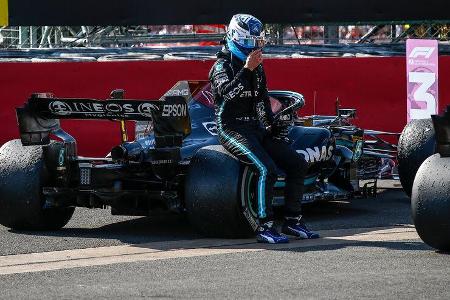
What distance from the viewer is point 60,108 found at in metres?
10.6

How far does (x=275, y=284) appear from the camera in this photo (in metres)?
8.02

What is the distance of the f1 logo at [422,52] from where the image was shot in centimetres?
1516

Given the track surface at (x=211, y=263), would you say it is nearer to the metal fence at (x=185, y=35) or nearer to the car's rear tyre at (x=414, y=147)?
the car's rear tyre at (x=414, y=147)

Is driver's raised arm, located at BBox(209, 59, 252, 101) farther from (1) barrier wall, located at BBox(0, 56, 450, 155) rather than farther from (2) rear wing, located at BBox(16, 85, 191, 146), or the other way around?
(1) barrier wall, located at BBox(0, 56, 450, 155)

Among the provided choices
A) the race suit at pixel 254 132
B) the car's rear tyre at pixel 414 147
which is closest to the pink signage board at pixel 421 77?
the car's rear tyre at pixel 414 147

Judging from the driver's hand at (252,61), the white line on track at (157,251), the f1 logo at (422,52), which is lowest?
the white line on track at (157,251)

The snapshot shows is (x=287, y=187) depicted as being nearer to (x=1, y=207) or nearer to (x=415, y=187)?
(x=415, y=187)

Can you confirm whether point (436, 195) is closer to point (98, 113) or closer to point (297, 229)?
point (297, 229)

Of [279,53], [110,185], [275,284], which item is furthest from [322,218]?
[279,53]

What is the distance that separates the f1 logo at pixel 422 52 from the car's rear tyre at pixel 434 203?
20.0 feet

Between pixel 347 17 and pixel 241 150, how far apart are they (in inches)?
281

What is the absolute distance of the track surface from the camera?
7840 mm

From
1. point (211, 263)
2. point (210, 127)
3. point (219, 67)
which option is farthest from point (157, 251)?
point (210, 127)

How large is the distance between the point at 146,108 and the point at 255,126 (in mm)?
907
